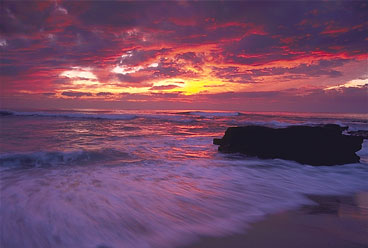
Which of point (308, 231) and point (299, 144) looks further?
point (299, 144)

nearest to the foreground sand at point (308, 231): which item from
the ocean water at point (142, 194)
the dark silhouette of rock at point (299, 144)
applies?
the ocean water at point (142, 194)

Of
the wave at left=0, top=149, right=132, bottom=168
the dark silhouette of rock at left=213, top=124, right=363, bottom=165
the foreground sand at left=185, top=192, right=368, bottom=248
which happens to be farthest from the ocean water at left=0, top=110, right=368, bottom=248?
the dark silhouette of rock at left=213, top=124, right=363, bottom=165

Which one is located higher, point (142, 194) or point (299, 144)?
point (299, 144)

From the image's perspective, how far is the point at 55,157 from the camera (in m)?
5.96

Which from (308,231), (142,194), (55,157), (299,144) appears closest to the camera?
(308,231)

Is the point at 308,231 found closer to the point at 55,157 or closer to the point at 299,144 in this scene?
the point at 299,144

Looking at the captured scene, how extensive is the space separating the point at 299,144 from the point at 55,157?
6928mm

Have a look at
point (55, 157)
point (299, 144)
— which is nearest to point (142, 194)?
point (55, 157)

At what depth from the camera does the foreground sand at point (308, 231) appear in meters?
2.24

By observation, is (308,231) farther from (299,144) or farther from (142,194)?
(299,144)

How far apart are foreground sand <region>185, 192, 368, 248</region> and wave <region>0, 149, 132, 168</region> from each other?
4.44m

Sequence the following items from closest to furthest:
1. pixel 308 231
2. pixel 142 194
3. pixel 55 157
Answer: pixel 308 231 → pixel 142 194 → pixel 55 157

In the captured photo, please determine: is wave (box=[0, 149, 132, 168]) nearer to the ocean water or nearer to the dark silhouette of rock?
the ocean water

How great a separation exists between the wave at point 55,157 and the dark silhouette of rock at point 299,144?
146 inches
